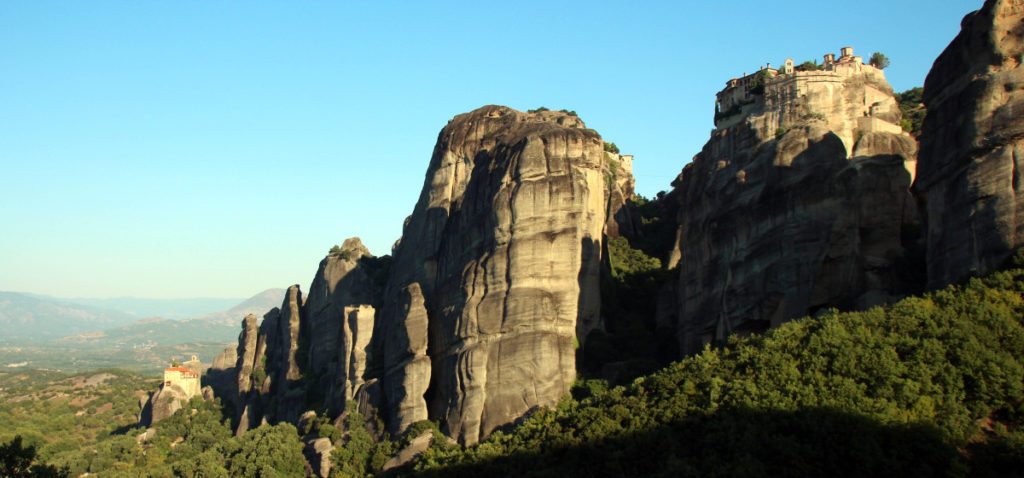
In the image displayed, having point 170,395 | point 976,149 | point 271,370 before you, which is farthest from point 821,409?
point 170,395

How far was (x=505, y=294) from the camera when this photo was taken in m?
56.1

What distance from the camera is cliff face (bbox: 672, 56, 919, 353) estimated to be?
49.4 metres

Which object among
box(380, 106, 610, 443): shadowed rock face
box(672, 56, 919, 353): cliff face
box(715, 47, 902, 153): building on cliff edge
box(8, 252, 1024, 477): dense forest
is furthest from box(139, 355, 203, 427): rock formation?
box(715, 47, 902, 153): building on cliff edge

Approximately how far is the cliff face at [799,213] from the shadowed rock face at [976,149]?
309 cm

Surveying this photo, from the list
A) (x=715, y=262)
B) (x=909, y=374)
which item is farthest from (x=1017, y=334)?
(x=715, y=262)

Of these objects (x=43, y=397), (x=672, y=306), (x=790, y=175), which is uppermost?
(x=790, y=175)

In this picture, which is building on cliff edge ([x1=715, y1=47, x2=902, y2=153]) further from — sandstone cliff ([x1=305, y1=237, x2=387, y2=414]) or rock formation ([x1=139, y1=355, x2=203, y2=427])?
rock formation ([x1=139, y1=355, x2=203, y2=427])

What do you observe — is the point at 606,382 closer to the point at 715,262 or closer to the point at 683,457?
the point at 715,262

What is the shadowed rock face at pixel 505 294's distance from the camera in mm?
54562

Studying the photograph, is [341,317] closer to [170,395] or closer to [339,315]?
[339,315]

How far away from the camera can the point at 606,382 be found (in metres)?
53.7

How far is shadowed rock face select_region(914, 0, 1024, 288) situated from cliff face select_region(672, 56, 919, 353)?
3094 millimetres

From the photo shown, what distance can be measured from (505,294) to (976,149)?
72.3 feet

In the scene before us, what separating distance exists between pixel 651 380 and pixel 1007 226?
14612mm
